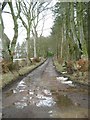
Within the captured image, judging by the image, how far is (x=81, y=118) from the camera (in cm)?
919

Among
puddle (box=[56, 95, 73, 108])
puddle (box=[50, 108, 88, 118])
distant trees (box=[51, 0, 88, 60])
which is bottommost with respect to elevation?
puddle (box=[56, 95, 73, 108])

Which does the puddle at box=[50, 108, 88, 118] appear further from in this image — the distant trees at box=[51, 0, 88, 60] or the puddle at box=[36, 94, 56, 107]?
the distant trees at box=[51, 0, 88, 60]

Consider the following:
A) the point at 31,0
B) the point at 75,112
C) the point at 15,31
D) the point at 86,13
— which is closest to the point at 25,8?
the point at 31,0

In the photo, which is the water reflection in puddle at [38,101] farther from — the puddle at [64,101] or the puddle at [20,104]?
the puddle at [64,101]

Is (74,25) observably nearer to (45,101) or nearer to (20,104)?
(45,101)

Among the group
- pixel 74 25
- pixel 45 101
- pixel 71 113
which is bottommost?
pixel 45 101

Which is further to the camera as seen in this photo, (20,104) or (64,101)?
(64,101)

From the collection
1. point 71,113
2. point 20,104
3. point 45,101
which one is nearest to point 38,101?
point 45,101

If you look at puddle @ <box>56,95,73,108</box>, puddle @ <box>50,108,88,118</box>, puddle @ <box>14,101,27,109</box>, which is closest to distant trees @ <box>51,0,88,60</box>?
puddle @ <box>56,95,73,108</box>

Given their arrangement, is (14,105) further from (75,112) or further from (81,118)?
(81,118)

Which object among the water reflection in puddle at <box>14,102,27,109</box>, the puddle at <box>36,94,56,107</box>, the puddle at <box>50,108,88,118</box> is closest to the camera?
the puddle at <box>50,108,88,118</box>

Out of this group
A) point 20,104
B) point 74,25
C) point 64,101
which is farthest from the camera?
point 74,25

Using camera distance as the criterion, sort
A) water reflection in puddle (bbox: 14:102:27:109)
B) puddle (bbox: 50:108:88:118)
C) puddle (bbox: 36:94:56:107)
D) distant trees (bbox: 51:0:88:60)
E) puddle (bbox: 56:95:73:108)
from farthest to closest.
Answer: distant trees (bbox: 51:0:88:60)
puddle (bbox: 36:94:56:107)
puddle (bbox: 56:95:73:108)
water reflection in puddle (bbox: 14:102:27:109)
puddle (bbox: 50:108:88:118)

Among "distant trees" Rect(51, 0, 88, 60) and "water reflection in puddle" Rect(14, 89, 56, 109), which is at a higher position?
"distant trees" Rect(51, 0, 88, 60)
